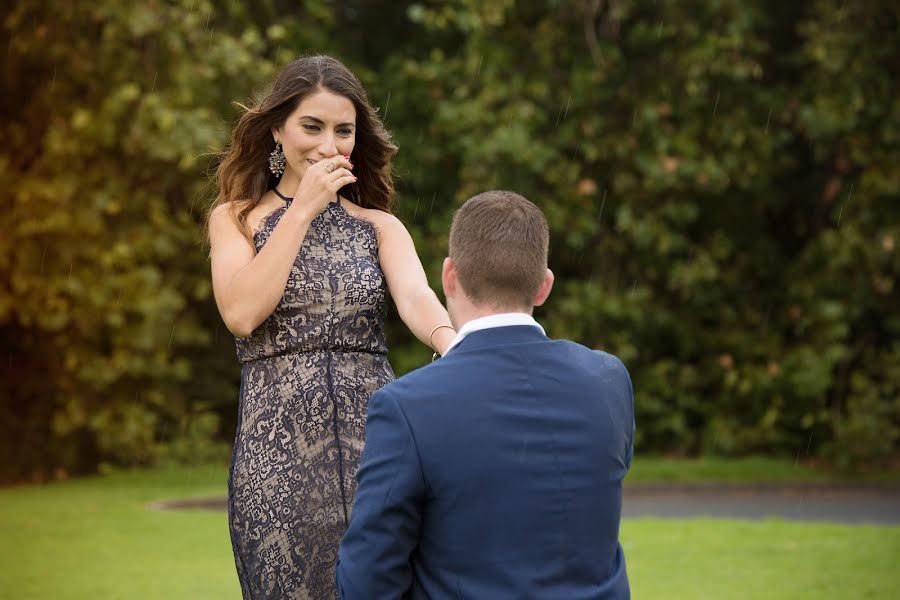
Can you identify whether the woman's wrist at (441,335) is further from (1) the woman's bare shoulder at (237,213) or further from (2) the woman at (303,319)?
(1) the woman's bare shoulder at (237,213)

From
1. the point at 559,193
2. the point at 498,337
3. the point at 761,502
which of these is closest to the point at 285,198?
the point at 498,337

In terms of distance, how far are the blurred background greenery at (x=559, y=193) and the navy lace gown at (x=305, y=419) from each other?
30.2ft

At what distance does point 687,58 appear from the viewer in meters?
13.4

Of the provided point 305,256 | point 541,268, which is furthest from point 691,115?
point 541,268

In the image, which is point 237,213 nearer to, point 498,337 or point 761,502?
point 498,337

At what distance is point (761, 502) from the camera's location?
12.3 metres

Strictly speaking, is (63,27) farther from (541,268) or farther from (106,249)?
(541,268)

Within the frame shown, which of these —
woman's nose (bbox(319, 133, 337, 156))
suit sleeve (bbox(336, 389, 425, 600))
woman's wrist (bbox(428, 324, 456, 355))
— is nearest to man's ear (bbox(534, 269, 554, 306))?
suit sleeve (bbox(336, 389, 425, 600))

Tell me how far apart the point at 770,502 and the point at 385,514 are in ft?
35.5

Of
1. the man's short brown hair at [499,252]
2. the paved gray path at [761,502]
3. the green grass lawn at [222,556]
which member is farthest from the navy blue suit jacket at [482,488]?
the paved gray path at [761,502]

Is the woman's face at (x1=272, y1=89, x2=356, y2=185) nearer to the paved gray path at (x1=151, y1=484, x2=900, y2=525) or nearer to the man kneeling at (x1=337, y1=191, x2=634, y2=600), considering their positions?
the man kneeling at (x1=337, y1=191, x2=634, y2=600)

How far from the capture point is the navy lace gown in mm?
3170

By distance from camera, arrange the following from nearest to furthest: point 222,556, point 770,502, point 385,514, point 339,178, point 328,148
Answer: point 385,514
point 339,178
point 328,148
point 222,556
point 770,502

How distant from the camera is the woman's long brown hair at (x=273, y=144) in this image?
3361mm
